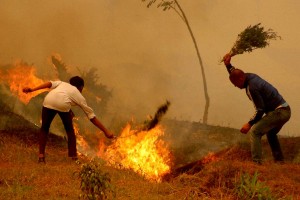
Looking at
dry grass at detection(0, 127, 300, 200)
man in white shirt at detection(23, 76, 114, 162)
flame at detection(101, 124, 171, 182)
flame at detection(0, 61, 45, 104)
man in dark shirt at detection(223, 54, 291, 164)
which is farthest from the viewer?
flame at detection(0, 61, 45, 104)

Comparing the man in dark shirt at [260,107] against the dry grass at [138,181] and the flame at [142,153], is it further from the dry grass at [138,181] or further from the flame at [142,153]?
the flame at [142,153]

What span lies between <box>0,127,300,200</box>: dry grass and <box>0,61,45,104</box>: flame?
8.51ft

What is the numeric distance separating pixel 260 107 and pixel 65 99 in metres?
3.56

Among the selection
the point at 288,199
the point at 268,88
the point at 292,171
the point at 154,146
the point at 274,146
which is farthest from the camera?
the point at 154,146

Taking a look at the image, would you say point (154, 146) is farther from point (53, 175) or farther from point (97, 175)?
point (97, 175)

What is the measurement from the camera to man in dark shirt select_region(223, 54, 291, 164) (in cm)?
668

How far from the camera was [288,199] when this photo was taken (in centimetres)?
496

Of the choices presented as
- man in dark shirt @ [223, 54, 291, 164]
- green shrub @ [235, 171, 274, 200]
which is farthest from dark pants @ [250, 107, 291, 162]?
green shrub @ [235, 171, 274, 200]

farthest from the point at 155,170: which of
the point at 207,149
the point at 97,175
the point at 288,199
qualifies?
the point at 97,175

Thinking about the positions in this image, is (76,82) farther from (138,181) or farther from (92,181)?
(92,181)

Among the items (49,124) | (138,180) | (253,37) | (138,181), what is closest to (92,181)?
(138,181)

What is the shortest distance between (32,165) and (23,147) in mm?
1731

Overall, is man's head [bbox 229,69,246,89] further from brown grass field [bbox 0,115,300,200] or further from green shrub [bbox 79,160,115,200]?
green shrub [bbox 79,160,115,200]

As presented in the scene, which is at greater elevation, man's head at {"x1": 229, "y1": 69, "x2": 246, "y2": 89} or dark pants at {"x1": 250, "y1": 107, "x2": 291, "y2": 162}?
man's head at {"x1": 229, "y1": 69, "x2": 246, "y2": 89}
